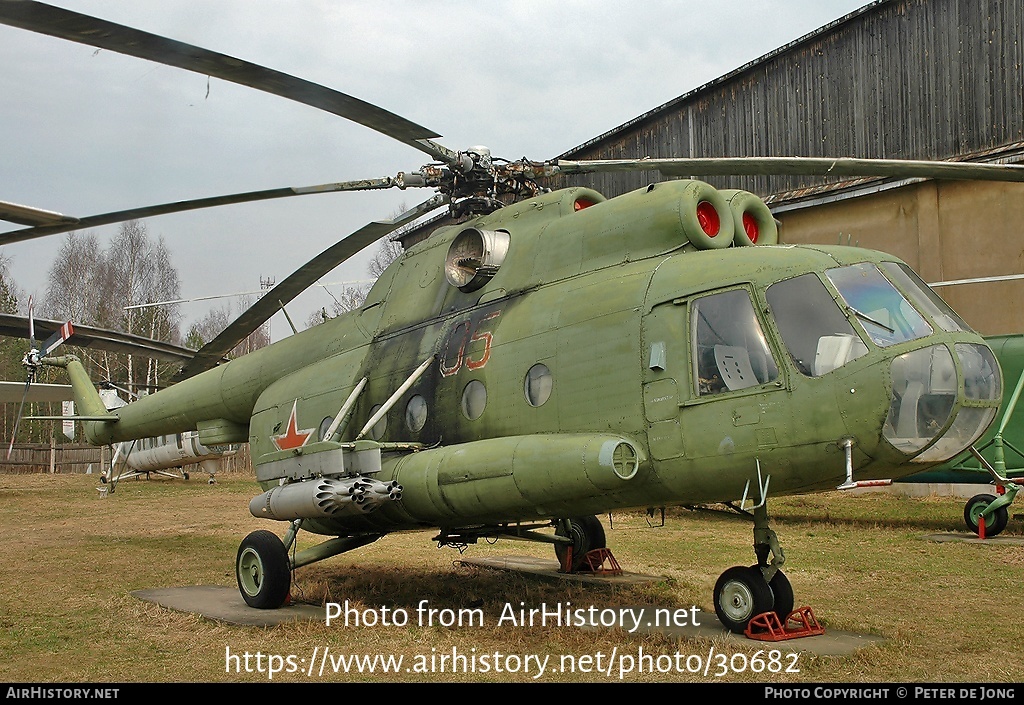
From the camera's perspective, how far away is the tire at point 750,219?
7824mm

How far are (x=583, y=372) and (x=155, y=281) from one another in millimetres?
42914

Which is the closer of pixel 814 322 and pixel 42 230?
pixel 814 322

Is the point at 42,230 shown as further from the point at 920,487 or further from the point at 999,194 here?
the point at 920,487

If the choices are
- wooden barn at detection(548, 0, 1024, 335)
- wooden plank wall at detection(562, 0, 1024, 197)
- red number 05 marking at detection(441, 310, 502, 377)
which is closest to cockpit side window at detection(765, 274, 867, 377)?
red number 05 marking at detection(441, 310, 502, 377)

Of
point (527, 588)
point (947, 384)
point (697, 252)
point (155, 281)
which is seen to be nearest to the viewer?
point (947, 384)

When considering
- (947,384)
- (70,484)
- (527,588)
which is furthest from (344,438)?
(70,484)

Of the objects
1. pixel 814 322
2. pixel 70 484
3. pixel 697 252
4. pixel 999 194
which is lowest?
pixel 70 484

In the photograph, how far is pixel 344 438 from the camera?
9.62 m

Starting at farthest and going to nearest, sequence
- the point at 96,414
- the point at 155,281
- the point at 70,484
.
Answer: the point at 155,281
the point at 70,484
the point at 96,414

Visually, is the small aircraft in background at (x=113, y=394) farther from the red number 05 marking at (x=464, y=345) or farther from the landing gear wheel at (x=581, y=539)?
the red number 05 marking at (x=464, y=345)

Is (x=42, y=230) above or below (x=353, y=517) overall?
above

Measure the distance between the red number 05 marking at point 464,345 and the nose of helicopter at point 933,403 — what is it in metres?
3.57

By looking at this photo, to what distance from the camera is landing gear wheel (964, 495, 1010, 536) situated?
43.9ft

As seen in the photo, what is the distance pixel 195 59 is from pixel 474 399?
3.59m
